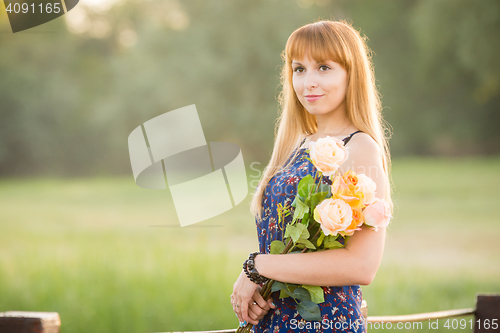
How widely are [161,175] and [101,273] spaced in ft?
6.03

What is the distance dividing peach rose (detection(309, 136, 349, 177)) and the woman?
156 millimetres

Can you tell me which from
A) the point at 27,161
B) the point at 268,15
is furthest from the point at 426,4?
the point at 27,161

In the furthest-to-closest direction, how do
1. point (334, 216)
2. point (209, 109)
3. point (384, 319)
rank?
point (209, 109) → point (384, 319) → point (334, 216)

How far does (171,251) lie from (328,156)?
17.8 ft

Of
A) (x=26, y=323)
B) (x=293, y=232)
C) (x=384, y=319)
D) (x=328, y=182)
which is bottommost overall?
(x=384, y=319)

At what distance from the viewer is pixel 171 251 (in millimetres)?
6145

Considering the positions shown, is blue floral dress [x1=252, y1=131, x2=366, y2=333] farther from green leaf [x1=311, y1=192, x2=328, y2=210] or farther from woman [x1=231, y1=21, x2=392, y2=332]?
green leaf [x1=311, y1=192, x2=328, y2=210]

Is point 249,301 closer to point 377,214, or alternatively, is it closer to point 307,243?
point 307,243

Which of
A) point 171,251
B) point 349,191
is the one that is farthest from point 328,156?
point 171,251

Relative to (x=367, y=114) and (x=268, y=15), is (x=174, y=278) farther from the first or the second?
(x=268, y=15)

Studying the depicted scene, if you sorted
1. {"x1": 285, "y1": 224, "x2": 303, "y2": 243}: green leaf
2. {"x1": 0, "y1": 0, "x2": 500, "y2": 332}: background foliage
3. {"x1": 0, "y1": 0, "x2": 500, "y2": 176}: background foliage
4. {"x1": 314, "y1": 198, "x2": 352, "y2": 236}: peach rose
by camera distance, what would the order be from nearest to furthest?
1. {"x1": 314, "y1": 198, "x2": 352, "y2": 236}: peach rose
2. {"x1": 285, "y1": 224, "x2": 303, "y2": 243}: green leaf
3. {"x1": 0, "y1": 0, "x2": 500, "y2": 332}: background foliage
4. {"x1": 0, "y1": 0, "x2": 500, "y2": 176}: background foliage

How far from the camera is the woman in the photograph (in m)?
1.15

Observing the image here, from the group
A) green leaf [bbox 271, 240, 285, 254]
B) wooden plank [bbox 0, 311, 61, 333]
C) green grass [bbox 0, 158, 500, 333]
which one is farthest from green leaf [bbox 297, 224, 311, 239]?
green grass [bbox 0, 158, 500, 333]

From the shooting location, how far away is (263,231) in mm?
1412
